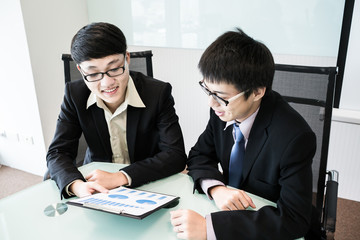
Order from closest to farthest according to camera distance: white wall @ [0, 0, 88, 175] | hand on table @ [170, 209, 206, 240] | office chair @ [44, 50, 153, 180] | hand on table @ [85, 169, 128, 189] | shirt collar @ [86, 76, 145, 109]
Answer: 1. hand on table @ [170, 209, 206, 240]
2. hand on table @ [85, 169, 128, 189]
3. shirt collar @ [86, 76, 145, 109]
4. office chair @ [44, 50, 153, 180]
5. white wall @ [0, 0, 88, 175]

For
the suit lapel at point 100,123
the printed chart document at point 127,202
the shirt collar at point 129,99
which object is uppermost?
the shirt collar at point 129,99

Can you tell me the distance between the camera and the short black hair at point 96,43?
117 centimetres

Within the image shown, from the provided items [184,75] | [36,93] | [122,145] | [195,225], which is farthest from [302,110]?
[36,93]

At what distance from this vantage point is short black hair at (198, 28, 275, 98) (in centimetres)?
99

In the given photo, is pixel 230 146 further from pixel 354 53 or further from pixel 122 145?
pixel 354 53

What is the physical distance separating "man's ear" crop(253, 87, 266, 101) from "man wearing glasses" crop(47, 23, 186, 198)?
17.3 inches

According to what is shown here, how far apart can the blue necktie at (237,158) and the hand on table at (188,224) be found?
34 cm

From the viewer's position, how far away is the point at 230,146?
121 cm

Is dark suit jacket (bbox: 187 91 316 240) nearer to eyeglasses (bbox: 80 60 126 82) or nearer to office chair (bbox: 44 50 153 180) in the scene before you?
eyeglasses (bbox: 80 60 126 82)

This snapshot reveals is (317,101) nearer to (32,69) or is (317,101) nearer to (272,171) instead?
(272,171)

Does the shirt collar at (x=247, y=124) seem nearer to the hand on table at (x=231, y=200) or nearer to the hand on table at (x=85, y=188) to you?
the hand on table at (x=231, y=200)

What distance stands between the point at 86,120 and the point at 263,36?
1406mm

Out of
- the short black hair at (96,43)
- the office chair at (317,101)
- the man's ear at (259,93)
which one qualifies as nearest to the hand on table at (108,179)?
the short black hair at (96,43)

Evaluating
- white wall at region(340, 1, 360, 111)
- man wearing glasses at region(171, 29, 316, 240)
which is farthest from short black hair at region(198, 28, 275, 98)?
white wall at region(340, 1, 360, 111)
